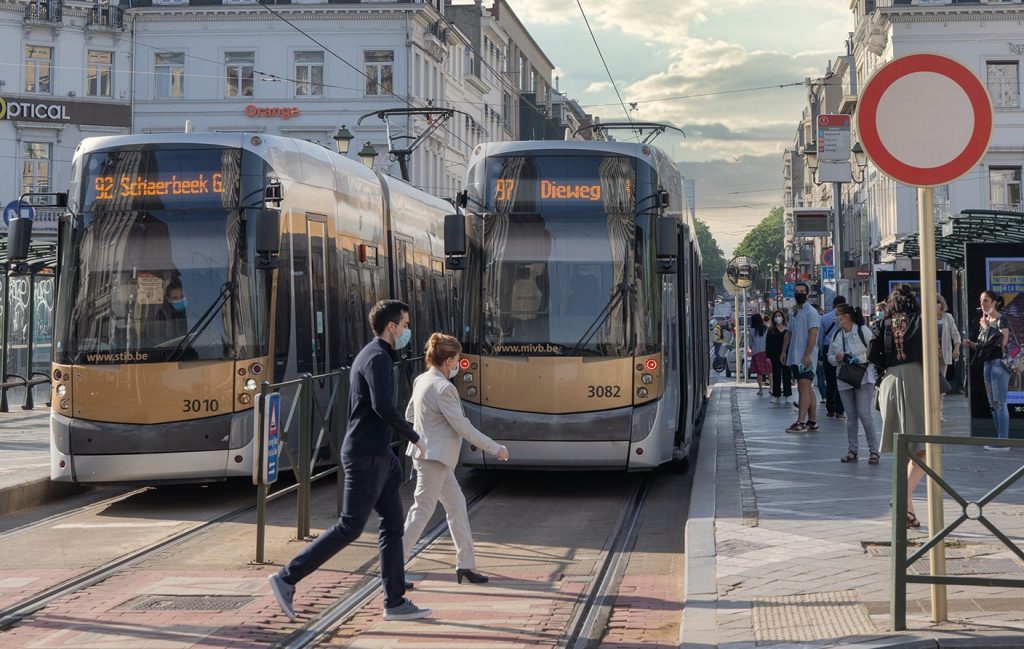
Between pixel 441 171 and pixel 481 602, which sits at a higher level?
pixel 441 171

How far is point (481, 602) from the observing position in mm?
8508

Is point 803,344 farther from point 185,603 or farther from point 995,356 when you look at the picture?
point 185,603

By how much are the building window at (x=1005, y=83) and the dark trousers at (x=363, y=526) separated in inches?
2120

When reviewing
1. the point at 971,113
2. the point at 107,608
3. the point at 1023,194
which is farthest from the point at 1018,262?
the point at 1023,194

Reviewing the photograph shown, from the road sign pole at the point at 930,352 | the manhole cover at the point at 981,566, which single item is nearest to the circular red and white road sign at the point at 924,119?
the road sign pole at the point at 930,352

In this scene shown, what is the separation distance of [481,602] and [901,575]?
8.43 feet

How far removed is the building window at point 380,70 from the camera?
59.7 metres

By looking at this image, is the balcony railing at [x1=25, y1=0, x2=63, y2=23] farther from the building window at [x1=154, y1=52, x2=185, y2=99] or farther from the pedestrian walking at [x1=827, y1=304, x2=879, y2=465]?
the pedestrian walking at [x1=827, y1=304, x2=879, y2=465]

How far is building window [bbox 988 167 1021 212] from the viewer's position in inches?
2256

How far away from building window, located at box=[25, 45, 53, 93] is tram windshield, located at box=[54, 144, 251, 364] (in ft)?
153

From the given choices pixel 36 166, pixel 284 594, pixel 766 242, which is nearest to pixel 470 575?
pixel 284 594

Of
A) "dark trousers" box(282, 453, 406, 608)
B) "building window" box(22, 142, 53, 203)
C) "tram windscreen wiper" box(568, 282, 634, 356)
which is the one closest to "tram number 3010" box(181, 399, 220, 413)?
"tram windscreen wiper" box(568, 282, 634, 356)

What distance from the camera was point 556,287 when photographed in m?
13.6

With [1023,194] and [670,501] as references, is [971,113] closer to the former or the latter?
[670,501]
